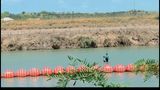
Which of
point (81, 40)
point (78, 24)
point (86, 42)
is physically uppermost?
Result: point (78, 24)

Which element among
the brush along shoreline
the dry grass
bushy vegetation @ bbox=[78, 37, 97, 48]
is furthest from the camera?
the dry grass

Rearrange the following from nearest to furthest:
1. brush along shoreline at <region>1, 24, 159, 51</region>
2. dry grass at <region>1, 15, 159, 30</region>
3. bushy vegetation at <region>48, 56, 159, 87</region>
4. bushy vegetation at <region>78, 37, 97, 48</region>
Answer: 1. bushy vegetation at <region>48, 56, 159, 87</region>
2. bushy vegetation at <region>78, 37, 97, 48</region>
3. brush along shoreline at <region>1, 24, 159, 51</region>
4. dry grass at <region>1, 15, 159, 30</region>

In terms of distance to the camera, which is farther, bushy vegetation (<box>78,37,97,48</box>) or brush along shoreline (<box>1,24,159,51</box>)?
brush along shoreline (<box>1,24,159,51</box>)

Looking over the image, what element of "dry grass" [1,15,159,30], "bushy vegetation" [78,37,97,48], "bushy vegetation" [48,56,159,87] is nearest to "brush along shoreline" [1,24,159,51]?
"bushy vegetation" [78,37,97,48]

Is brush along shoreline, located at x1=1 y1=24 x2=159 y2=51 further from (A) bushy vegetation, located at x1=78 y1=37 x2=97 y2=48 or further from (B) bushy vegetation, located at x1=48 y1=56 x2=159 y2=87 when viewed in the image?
(B) bushy vegetation, located at x1=48 y1=56 x2=159 y2=87

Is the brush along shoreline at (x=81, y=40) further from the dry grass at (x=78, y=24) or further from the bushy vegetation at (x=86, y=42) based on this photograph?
the dry grass at (x=78, y=24)

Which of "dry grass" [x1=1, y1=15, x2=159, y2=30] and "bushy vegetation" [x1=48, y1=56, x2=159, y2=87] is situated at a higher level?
"bushy vegetation" [x1=48, y1=56, x2=159, y2=87]

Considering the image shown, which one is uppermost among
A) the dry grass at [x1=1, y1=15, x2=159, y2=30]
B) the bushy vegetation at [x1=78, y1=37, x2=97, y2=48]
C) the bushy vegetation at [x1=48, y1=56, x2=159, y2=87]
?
the bushy vegetation at [x1=48, y1=56, x2=159, y2=87]

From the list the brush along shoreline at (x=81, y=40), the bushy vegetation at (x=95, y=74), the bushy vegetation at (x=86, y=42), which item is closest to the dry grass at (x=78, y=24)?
the brush along shoreline at (x=81, y=40)

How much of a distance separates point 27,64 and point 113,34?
16.2m

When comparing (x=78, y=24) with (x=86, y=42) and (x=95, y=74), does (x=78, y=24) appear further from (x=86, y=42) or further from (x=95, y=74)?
(x=95, y=74)

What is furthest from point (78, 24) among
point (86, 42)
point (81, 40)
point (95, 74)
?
point (95, 74)

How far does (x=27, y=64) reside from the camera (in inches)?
1270

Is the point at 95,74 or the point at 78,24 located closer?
the point at 95,74
